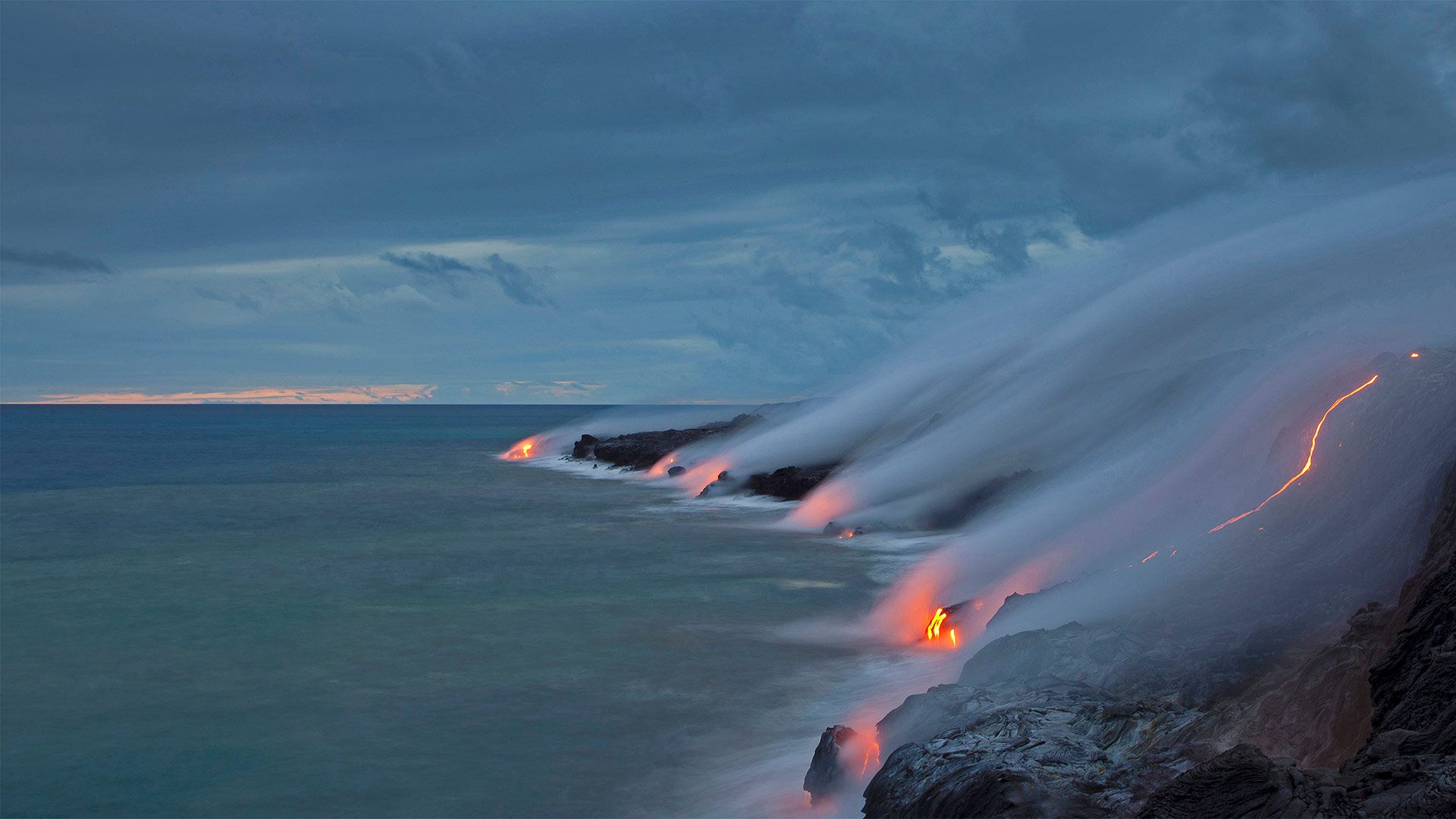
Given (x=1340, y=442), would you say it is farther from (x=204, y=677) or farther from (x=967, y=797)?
(x=204, y=677)

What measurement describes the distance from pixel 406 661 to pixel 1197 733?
1006 cm

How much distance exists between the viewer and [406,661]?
44.8 ft

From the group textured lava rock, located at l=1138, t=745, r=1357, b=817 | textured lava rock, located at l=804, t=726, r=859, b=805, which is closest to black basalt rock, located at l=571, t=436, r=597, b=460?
textured lava rock, located at l=804, t=726, r=859, b=805

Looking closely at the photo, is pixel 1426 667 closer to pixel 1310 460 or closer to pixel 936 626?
pixel 1310 460

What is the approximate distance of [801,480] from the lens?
31.5 metres

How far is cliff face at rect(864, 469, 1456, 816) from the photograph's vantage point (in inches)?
189

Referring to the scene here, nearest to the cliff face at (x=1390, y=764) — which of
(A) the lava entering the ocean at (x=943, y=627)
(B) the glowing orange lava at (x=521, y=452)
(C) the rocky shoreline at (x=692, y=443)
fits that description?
(A) the lava entering the ocean at (x=943, y=627)

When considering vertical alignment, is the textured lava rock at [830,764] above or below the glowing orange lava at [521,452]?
below

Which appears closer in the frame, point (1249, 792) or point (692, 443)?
point (1249, 792)

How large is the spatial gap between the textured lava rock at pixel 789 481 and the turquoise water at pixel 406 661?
3223mm

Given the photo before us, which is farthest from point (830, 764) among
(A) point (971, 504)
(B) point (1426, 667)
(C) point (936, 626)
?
(A) point (971, 504)

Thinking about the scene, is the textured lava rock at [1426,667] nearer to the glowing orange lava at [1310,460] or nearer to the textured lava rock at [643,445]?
the glowing orange lava at [1310,460]

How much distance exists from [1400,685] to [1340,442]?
5.17 metres

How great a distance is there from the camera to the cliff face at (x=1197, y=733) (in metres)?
4.80
